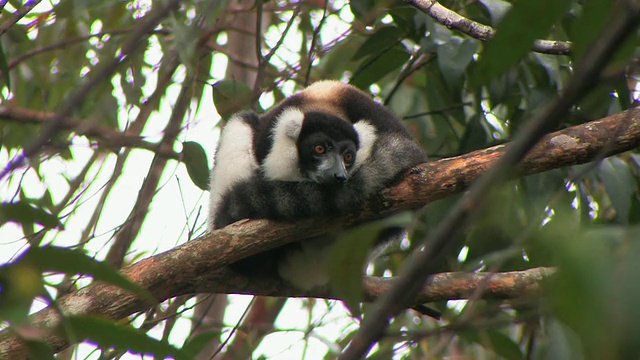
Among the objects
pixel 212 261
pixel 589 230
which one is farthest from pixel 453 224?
pixel 212 261

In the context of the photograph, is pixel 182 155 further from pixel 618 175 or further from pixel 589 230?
pixel 589 230

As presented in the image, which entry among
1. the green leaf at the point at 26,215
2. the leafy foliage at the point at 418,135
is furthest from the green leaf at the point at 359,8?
the green leaf at the point at 26,215

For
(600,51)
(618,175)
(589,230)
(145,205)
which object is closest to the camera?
(600,51)

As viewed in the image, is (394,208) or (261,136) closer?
(394,208)

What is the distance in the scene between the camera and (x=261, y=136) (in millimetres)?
4453

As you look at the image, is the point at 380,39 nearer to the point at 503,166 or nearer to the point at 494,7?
the point at 494,7

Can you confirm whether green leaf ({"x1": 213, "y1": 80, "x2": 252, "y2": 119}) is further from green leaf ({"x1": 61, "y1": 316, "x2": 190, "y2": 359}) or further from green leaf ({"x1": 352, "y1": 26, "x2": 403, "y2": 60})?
green leaf ({"x1": 61, "y1": 316, "x2": 190, "y2": 359})

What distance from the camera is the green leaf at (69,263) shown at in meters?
1.38

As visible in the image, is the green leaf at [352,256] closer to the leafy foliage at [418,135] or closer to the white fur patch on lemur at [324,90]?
the leafy foliage at [418,135]

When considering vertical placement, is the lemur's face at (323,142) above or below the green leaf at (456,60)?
below

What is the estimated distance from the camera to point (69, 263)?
4.61ft

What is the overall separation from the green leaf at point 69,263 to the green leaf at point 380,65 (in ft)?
13.1

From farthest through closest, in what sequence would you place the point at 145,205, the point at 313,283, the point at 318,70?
the point at 318,70 < the point at 145,205 < the point at 313,283

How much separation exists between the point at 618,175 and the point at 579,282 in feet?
11.4
